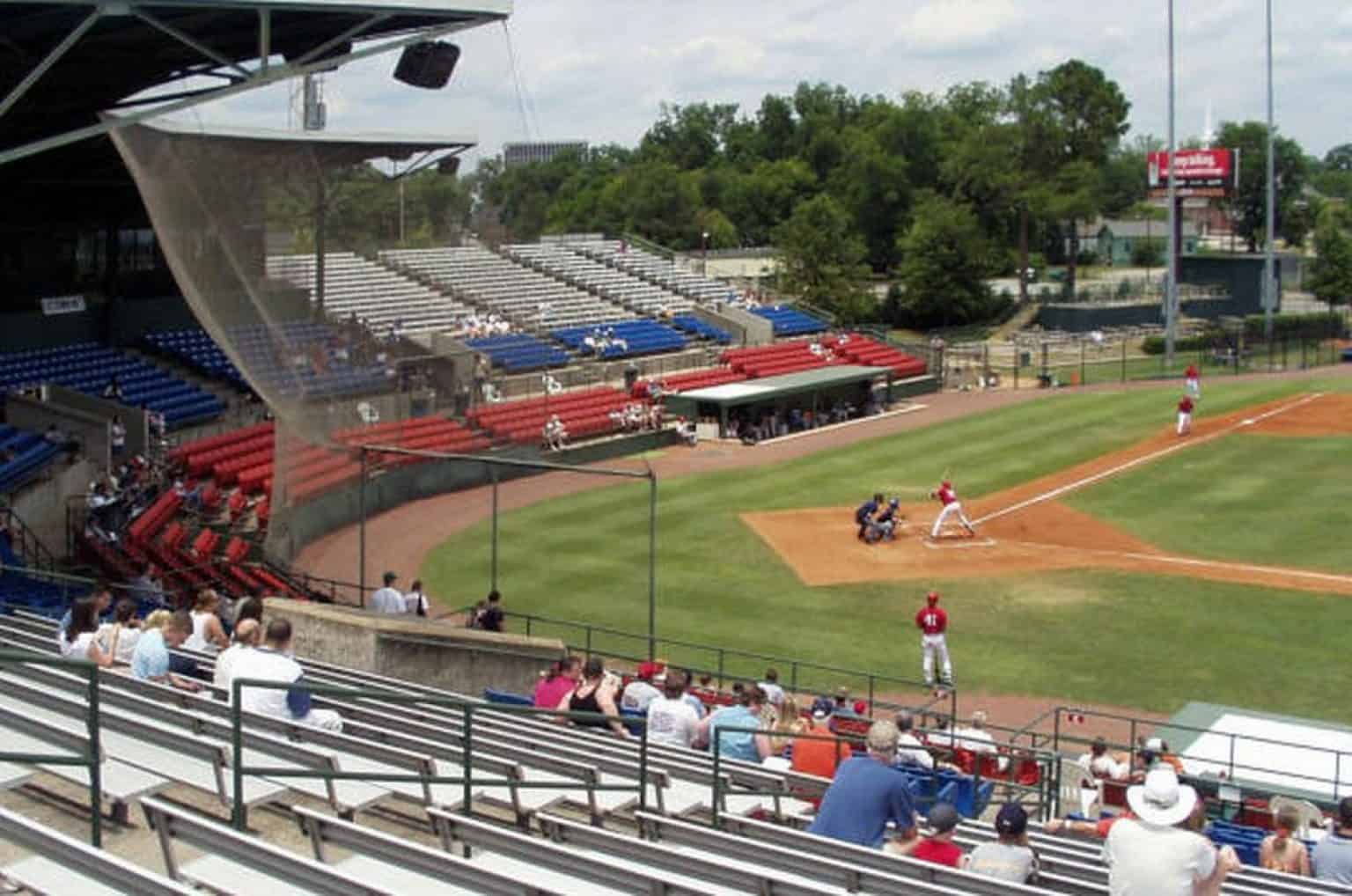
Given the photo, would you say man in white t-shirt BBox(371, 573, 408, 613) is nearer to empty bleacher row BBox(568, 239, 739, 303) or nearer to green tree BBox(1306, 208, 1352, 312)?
empty bleacher row BBox(568, 239, 739, 303)

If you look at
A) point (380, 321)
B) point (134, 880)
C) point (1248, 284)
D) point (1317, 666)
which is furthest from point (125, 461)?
point (1248, 284)

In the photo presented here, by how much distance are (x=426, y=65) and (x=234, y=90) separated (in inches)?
92.2

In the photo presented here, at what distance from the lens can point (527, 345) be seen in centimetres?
4578

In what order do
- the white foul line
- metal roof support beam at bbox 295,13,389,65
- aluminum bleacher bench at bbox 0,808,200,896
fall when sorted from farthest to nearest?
1. the white foul line
2. metal roof support beam at bbox 295,13,389,65
3. aluminum bleacher bench at bbox 0,808,200,896

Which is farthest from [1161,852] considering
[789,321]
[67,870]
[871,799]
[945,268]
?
[945,268]

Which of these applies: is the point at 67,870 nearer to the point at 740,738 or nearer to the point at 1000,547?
the point at 740,738

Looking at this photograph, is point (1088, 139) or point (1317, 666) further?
point (1088, 139)

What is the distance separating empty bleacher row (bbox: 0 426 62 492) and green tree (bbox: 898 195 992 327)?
168 feet

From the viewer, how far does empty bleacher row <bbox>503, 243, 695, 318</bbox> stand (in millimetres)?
54844

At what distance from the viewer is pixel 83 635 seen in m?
10.9

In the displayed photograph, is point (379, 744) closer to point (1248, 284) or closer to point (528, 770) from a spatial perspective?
point (528, 770)

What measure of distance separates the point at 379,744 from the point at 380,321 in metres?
16.3

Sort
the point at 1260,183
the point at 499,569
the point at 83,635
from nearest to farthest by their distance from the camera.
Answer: the point at 83,635
the point at 499,569
the point at 1260,183

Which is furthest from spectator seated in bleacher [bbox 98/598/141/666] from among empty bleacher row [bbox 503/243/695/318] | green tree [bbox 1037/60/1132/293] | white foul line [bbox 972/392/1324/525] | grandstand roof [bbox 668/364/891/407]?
green tree [bbox 1037/60/1132/293]
